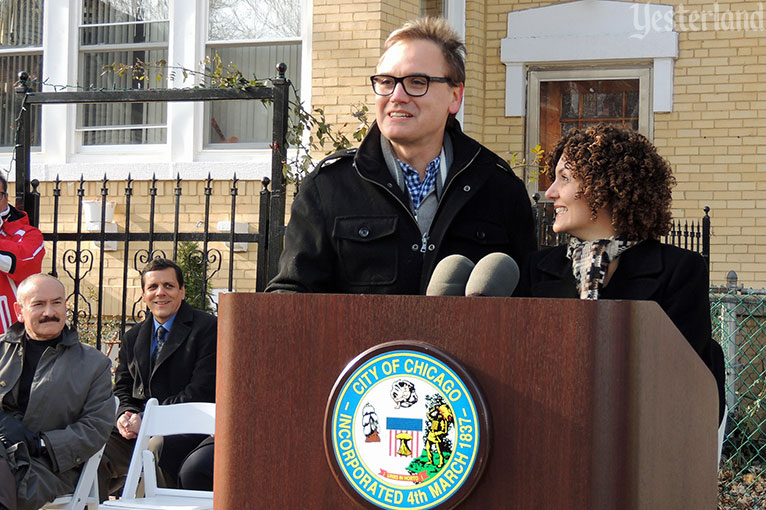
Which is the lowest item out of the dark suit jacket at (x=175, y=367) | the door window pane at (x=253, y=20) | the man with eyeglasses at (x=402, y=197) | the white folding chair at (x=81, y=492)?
the white folding chair at (x=81, y=492)

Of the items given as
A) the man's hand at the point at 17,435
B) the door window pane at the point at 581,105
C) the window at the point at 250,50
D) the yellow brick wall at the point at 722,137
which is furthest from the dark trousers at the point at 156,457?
the door window pane at the point at 581,105

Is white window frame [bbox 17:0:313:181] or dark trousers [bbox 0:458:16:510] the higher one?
white window frame [bbox 17:0:313:181]

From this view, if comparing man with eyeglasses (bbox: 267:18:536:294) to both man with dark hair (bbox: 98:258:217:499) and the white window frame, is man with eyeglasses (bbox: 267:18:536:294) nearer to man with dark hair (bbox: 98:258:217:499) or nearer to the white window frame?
man with dark hair (bbox: 98:258:217:499)

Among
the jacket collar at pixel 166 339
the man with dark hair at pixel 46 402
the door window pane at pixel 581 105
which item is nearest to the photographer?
the man with dark hair at pixel 46 402

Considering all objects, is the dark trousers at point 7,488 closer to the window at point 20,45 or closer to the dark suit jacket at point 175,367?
the dark suit jacket at point 175,367

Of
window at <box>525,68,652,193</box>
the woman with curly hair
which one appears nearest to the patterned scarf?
the woman with curly hair

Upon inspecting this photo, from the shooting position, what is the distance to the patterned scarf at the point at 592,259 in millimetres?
2396

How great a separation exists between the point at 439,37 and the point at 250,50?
718 cm

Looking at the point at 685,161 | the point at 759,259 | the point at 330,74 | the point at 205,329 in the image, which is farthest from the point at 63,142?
the point at 759,259

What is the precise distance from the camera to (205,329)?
6.00 meters

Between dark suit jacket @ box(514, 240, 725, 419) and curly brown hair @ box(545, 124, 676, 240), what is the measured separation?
0.21ft

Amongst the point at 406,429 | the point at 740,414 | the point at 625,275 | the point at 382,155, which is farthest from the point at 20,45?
the point at 406,429

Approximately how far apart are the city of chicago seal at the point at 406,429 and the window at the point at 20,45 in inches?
356

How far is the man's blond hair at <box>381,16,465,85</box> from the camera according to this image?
2.51 m
